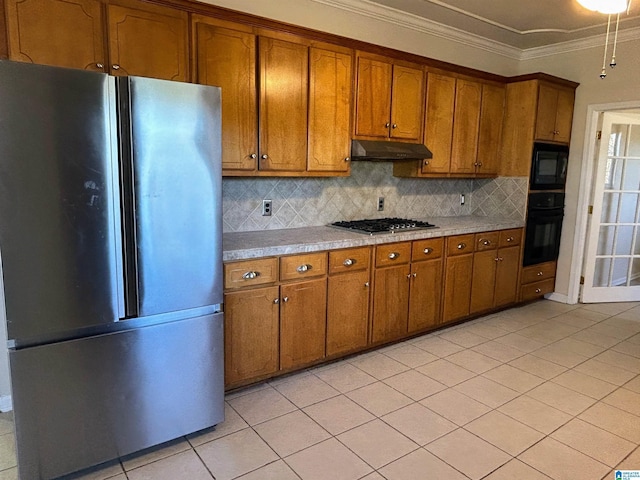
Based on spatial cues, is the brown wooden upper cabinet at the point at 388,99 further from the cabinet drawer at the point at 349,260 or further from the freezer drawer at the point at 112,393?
the freezer drawer at the point at 112,393

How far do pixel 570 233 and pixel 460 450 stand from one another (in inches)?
133

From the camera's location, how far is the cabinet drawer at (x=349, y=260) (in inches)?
117

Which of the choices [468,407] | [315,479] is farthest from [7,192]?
[468,407]

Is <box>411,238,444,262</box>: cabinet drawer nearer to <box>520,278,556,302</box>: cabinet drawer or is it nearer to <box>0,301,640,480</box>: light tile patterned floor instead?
<box>0,301,640,480</box>: light tile patterned floor

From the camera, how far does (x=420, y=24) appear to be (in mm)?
3936

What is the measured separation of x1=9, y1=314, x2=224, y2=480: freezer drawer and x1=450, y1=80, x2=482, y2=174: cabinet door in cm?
288

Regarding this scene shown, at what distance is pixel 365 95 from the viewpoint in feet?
10.9

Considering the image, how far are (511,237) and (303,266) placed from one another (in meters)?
2.49

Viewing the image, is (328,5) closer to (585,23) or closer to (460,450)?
(585,23)

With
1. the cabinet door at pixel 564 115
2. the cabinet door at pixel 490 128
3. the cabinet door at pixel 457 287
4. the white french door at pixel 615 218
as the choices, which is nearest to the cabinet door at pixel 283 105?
the cabinet door at pixel 457 287

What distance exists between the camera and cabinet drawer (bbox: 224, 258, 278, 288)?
8.21ft

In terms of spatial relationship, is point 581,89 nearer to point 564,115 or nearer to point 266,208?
point 564,115

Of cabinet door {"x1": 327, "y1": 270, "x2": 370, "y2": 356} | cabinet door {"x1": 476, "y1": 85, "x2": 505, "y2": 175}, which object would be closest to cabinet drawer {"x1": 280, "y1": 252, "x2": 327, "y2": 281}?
cabinet door {"x1": 327, "y1": 270, "x2": 370, "y2": 356}

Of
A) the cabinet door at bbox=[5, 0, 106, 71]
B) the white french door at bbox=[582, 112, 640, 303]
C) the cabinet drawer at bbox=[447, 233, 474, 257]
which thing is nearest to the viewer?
the cabinet door at bbox=[5, 0, 106, 71]
